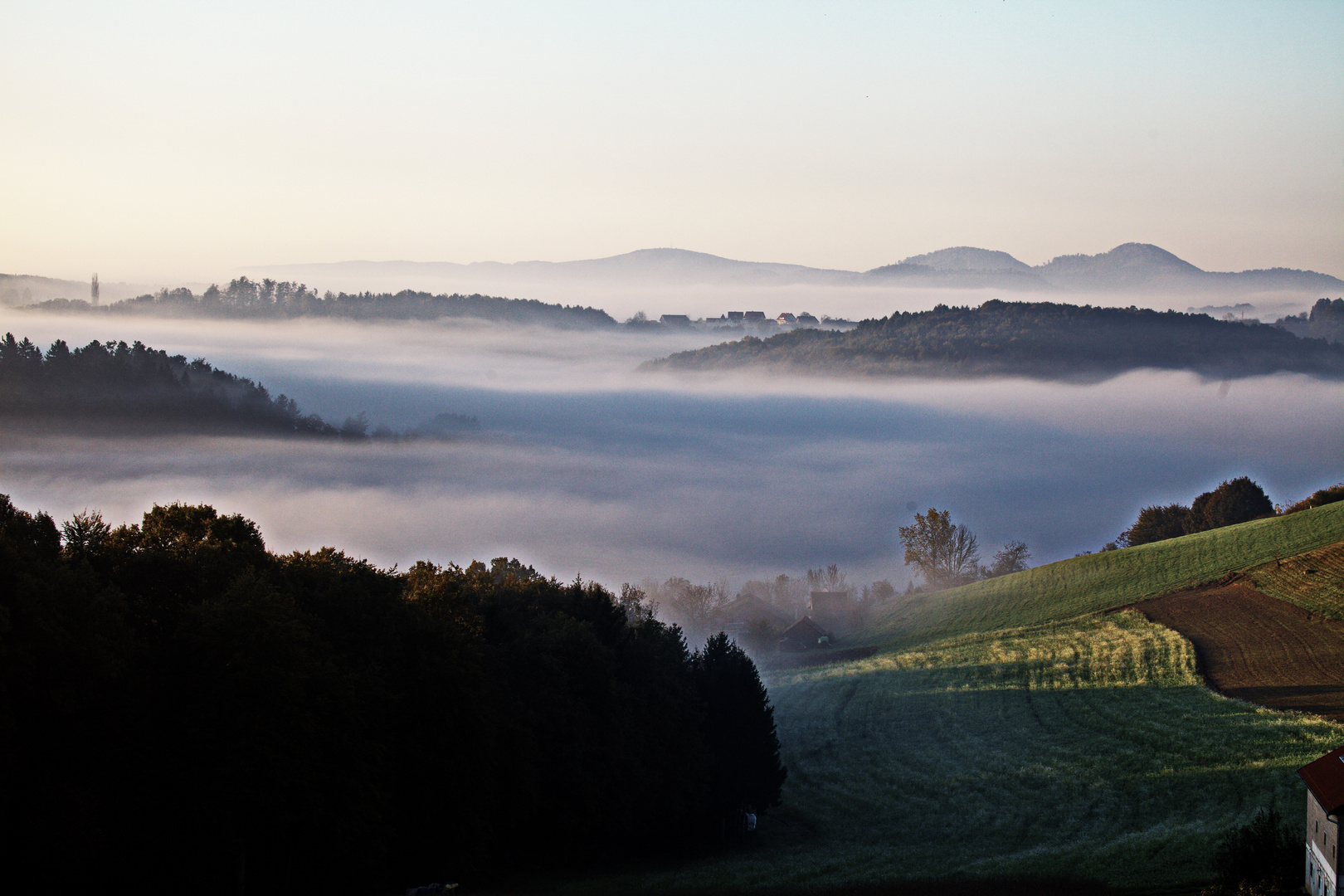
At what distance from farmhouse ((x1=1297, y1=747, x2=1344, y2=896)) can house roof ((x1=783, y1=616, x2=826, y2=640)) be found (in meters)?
94.0

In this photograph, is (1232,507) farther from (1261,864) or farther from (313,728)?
(313,728)

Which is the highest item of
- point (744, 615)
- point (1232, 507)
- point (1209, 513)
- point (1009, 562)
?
point (1232, 507)

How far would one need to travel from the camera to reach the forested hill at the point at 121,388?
445 ft

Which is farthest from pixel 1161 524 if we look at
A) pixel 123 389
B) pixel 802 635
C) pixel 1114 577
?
pixel 123 389

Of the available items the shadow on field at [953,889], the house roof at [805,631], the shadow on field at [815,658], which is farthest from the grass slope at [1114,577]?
the shadow on field at [953,889]

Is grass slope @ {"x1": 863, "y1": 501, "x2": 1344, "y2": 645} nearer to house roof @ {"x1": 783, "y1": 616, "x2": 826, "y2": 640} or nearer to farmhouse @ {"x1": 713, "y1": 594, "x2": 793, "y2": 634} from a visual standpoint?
house roof @ {"x1": 783, "y1": 616, "x2": 826, "y2": 640}

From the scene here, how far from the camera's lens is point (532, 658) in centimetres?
3741

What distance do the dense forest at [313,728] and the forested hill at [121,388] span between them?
4702 inches

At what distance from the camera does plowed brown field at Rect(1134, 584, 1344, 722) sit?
1774 inches

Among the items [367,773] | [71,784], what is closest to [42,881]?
[71,784]

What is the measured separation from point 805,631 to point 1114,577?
45156mm

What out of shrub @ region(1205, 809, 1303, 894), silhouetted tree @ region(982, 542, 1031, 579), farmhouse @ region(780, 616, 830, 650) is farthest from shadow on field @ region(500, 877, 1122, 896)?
silhouetted tree @ region(982, 542, 1031, 579)

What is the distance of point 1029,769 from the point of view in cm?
4072

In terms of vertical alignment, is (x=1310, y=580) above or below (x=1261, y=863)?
below
